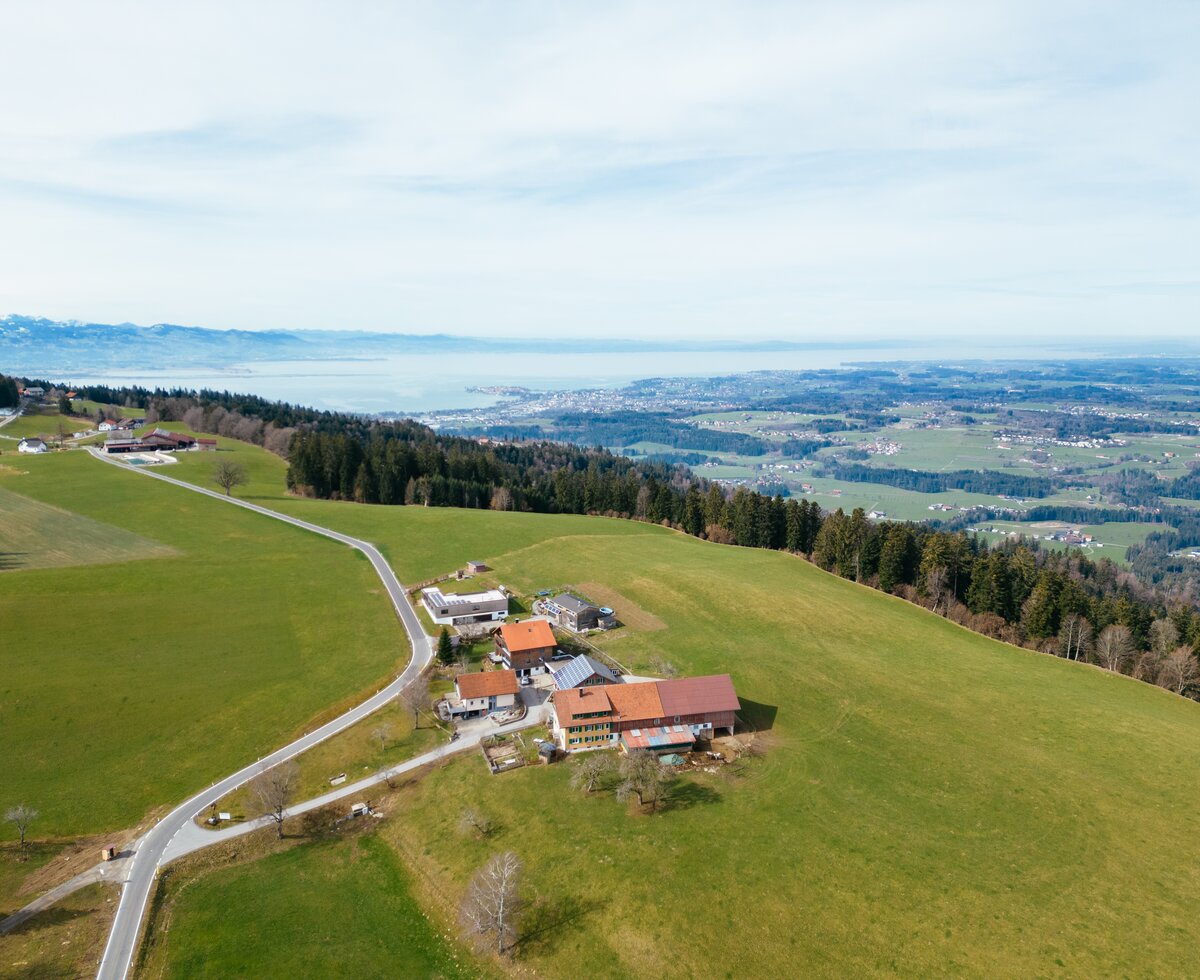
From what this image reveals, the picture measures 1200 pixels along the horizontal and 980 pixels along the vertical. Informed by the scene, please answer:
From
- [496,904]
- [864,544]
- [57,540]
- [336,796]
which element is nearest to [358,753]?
[336,796]

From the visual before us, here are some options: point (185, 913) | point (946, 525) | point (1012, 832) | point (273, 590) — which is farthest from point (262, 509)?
point (946, 525)

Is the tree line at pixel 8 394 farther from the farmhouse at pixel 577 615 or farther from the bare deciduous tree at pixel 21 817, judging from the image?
the farmhouse at pixel 577 615

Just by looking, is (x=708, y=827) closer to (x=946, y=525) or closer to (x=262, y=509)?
(x=262, y=509)

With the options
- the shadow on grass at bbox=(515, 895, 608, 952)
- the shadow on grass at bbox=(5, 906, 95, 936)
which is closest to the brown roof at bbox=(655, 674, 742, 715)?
the shadow on grass at bbox=(515, 895, 608, 952)

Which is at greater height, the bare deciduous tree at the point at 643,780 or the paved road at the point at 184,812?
the bare deciduous tree at the point at 643,780

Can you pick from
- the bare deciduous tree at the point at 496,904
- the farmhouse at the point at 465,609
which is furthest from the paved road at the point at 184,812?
the bare deciduous tree at the point at 496,904

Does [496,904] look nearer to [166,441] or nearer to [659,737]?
[659,737]

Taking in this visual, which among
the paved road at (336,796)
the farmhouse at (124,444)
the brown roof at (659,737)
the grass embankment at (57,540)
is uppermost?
the farmhouse at (124,444)
